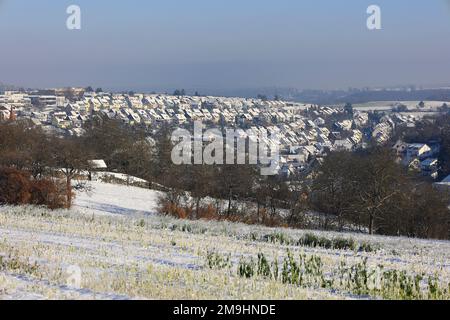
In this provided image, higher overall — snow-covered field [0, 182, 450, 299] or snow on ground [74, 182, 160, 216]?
snow-covered field [0, 182, 450, 299]

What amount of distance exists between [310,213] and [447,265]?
3820 centimetres

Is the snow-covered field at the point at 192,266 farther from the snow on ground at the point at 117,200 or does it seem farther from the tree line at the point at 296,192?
the snow on ground at the point at 117,200

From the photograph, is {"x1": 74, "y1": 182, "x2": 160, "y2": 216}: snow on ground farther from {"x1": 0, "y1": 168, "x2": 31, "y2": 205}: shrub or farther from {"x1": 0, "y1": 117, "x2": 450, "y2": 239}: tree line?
{"x1": 0, "y1": 168, "x2": 31, "y2": 205}: shrub

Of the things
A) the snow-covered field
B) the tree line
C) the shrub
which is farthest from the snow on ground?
the snow-covered field

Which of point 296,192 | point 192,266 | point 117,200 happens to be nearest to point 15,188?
point 117,200

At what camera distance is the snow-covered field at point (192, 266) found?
957 centimetres

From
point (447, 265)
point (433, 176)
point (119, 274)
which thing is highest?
point (119, 274)

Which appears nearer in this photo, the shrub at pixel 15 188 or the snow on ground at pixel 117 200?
the shrub at pixel 15 188

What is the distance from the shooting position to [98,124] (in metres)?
88.6

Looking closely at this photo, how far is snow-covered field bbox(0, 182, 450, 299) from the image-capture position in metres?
9.57

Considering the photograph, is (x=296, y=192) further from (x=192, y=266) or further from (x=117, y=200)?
(x=192, y=266)

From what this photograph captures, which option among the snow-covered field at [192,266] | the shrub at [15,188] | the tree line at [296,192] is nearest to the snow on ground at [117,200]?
the tree line at [296,192]

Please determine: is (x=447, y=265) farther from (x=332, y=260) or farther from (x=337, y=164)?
(x=337, y=164)
